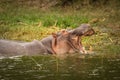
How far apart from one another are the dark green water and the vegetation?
1481 millimetres

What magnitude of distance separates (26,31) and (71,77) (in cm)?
670

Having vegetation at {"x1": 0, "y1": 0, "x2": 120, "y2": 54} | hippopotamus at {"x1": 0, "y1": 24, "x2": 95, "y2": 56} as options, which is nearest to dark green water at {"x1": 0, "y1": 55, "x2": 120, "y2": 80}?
hippopotamus at {"x1": 0, "y1": 24, "x2": 95, "y2": 56}

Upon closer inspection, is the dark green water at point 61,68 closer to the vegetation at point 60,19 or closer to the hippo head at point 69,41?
the hippo head at point 69,41

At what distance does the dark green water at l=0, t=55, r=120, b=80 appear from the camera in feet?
29.7

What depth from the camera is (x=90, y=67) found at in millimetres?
9969

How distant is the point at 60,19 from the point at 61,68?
683 centimetres

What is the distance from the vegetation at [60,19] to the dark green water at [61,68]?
148 centimetres

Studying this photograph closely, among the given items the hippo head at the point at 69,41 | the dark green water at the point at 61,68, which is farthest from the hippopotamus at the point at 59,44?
the dark green water at the point at 61,68

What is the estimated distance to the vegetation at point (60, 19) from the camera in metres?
14.4

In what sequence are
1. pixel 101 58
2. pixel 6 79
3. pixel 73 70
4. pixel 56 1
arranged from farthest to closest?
pixel 56 1
pixel 101 58
pixel 73 70
pixel 6 79

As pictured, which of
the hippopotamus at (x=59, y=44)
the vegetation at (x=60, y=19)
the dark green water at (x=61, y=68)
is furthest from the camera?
the vegetation at (x=60, y=19)

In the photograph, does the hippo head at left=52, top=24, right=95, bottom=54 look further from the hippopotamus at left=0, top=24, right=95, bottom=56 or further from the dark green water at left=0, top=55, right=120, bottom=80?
the dark green water at left=0, top=55, right=120, bottom=80

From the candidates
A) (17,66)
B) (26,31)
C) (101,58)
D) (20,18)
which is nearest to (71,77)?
(17,66)

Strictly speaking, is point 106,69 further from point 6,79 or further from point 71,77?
point 6,79
